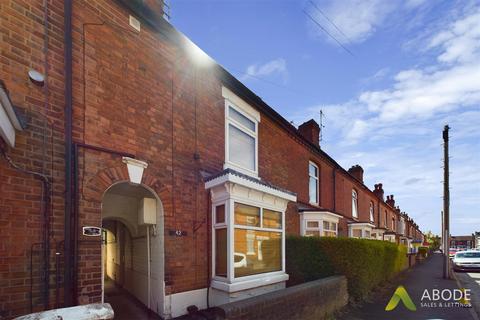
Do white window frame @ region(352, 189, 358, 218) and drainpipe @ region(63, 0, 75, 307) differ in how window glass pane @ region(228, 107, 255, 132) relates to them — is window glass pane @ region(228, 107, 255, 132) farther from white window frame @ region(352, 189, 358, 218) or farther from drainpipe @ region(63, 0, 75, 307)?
white window frame @ region(352, 189, 358, 218)

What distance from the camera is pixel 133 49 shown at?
6508 mm

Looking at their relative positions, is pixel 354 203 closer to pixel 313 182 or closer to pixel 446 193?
pixel 446 193

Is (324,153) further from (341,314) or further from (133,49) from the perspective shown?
(133,49)

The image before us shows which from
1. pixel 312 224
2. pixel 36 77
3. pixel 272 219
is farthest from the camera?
pixel 312 224

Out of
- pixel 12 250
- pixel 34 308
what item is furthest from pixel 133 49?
pixel 34 308

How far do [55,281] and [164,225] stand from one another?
226cm

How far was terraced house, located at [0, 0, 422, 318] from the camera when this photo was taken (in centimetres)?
457

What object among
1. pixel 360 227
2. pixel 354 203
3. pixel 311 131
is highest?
pixel 311 131

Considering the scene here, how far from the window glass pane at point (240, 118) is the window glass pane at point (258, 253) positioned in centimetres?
308

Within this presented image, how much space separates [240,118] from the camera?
32.5 feet

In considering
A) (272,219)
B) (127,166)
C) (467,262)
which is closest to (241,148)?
(272,219)

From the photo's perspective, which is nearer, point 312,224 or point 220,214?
point 220,214

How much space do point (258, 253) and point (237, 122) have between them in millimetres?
3481

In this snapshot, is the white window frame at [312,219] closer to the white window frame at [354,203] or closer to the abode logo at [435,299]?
the abode logo at [435,299]
